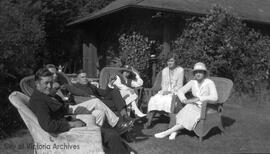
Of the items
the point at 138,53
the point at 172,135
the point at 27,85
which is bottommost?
the point at 172,135

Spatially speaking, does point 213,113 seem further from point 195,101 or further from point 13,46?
point 13,46

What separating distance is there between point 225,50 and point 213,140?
3.99 meters

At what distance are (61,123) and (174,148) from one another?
6.88 feet

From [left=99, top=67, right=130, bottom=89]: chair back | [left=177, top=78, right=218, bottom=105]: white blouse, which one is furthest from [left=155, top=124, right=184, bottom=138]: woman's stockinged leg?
[left=99, top=67, right=130, bottom=89]: chair back

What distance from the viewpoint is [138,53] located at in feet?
32.0

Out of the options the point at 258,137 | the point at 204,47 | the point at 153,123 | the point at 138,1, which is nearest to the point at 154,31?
the point at 138,1

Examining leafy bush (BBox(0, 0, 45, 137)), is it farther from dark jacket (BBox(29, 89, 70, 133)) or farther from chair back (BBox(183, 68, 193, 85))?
chair back (BBox(183, 68, 193, 85))

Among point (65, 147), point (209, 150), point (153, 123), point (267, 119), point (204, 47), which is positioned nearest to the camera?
point (65, 147)

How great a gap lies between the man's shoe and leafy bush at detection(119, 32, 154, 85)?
15.8 feet

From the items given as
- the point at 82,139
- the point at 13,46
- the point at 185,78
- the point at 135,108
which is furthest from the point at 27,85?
the point at 185,78

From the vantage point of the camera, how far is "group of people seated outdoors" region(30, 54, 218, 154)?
3.73m

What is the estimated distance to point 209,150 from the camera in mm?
5008

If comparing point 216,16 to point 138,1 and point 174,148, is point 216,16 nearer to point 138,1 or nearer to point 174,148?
point 138,1

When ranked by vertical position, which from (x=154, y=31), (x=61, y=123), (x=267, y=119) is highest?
(x=154, y=31)
